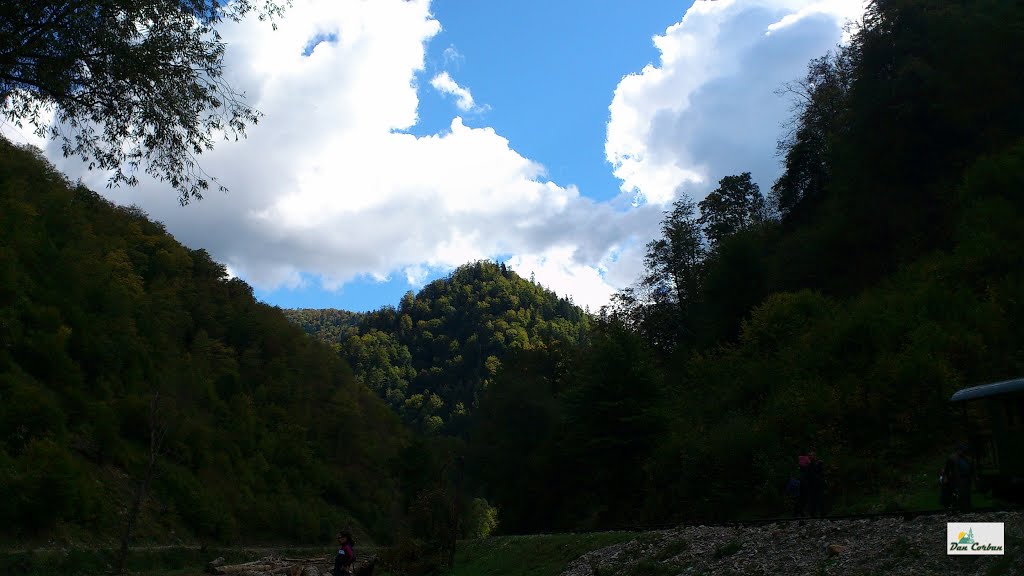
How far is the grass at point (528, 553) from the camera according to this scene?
18.8 meters

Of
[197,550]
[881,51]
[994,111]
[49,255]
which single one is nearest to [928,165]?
[994,111]

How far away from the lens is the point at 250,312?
284ft

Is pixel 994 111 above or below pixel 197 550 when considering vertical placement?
above

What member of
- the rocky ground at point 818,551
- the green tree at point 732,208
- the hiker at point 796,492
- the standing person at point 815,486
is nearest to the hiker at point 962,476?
the rocky ground at point 818,551

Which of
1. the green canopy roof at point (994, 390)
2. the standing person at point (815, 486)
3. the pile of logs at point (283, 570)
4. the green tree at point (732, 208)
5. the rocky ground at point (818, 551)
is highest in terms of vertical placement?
the green tree at point (732, 208)

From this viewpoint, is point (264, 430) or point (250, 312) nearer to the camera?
point (264, 430)

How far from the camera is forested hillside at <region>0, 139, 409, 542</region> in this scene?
1380 inches

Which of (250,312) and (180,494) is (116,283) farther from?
(250,312)

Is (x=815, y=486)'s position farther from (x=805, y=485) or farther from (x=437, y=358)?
(x=437, y=358)

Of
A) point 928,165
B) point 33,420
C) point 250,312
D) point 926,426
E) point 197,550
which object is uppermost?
point 250,312

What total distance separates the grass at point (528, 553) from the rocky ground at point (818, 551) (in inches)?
74.3

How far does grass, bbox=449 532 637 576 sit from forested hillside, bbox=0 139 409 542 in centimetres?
1144

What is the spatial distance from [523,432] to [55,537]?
2718 centimetres

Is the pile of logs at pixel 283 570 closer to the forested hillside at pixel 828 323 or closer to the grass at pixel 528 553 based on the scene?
the grass at pixel 528 553
